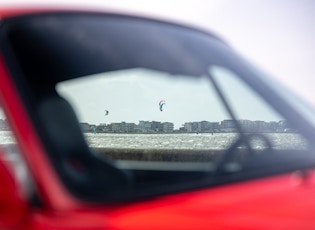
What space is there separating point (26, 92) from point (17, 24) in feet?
1.10

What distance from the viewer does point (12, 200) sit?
1.55 metres

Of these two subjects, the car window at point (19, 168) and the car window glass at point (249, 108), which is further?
the car window glass at point (249, 108)

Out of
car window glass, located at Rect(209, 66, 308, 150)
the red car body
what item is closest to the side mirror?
the red car body

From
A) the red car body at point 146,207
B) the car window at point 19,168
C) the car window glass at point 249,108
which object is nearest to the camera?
the red car body at point 146,207

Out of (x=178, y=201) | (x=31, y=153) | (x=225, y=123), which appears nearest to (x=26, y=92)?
(x=31, y=153)

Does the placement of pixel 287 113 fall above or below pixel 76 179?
above

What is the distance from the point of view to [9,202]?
1.56 meters

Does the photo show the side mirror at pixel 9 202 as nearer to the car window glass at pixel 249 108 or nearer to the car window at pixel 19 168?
the car window at pixel 19 168

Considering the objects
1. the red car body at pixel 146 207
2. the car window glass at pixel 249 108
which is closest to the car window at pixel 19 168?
the red car body at pixel 146 207

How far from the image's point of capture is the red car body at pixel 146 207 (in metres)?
1.50

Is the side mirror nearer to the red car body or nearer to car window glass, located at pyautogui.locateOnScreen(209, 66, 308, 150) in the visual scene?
the red car body

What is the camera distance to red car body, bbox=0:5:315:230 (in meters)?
1.50

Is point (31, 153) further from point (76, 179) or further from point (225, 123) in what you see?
point (225, 123)

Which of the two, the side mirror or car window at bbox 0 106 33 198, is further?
car window at bbox 0 106 33 198
